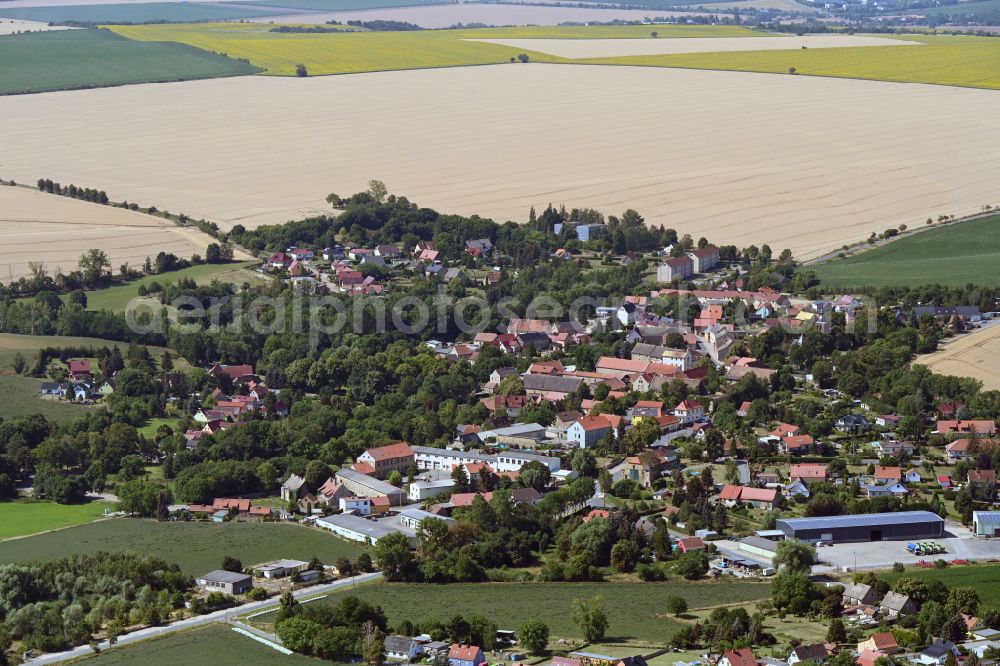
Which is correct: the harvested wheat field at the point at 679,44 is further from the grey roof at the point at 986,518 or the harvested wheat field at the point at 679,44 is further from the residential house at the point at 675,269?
the grey roof at the point at 986,518

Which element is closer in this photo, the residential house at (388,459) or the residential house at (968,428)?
the residential house at (388,459)

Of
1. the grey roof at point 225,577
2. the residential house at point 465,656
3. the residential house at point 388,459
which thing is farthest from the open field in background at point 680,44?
the residential house at point 465,656

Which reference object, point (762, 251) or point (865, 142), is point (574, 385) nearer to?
point (762, 251)

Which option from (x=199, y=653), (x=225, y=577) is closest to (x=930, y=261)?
(x=225, y=577)

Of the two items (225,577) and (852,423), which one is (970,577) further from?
(225,577)

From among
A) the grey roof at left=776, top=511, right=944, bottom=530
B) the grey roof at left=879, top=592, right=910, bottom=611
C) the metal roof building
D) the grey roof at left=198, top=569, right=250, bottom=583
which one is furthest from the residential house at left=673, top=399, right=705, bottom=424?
the grey roof at left=198, top=569, right=250, bottom=583

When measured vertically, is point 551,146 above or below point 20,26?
below
